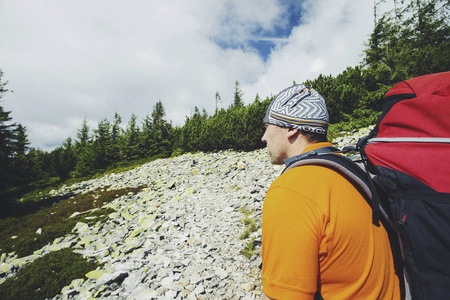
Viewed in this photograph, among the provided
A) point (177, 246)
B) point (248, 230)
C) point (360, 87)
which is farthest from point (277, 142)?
point (360, 87)

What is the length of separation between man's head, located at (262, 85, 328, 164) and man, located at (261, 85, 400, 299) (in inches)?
17.0

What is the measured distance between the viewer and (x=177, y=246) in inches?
226

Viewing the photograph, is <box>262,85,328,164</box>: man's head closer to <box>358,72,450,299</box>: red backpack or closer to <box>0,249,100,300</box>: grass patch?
<box>358,72,450,299</box>: red backpack

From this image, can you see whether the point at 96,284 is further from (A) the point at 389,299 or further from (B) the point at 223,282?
(A) the point at 389,299

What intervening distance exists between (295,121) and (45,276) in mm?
8131

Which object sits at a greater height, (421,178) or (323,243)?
(421,178)

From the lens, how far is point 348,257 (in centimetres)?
111

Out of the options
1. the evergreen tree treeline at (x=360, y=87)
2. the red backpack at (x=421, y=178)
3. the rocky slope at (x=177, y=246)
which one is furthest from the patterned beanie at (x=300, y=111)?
the evergreen tree treeline at (x=360, y=87)

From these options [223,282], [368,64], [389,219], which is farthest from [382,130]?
[368,64]

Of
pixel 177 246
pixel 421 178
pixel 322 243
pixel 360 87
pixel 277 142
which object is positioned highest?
pixel 360 87

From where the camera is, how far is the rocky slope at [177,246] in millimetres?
4028

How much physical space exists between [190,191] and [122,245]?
4076 mm

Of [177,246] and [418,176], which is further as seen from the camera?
[177,246]

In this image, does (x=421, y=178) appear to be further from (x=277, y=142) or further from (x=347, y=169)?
(x=277, y=142)
